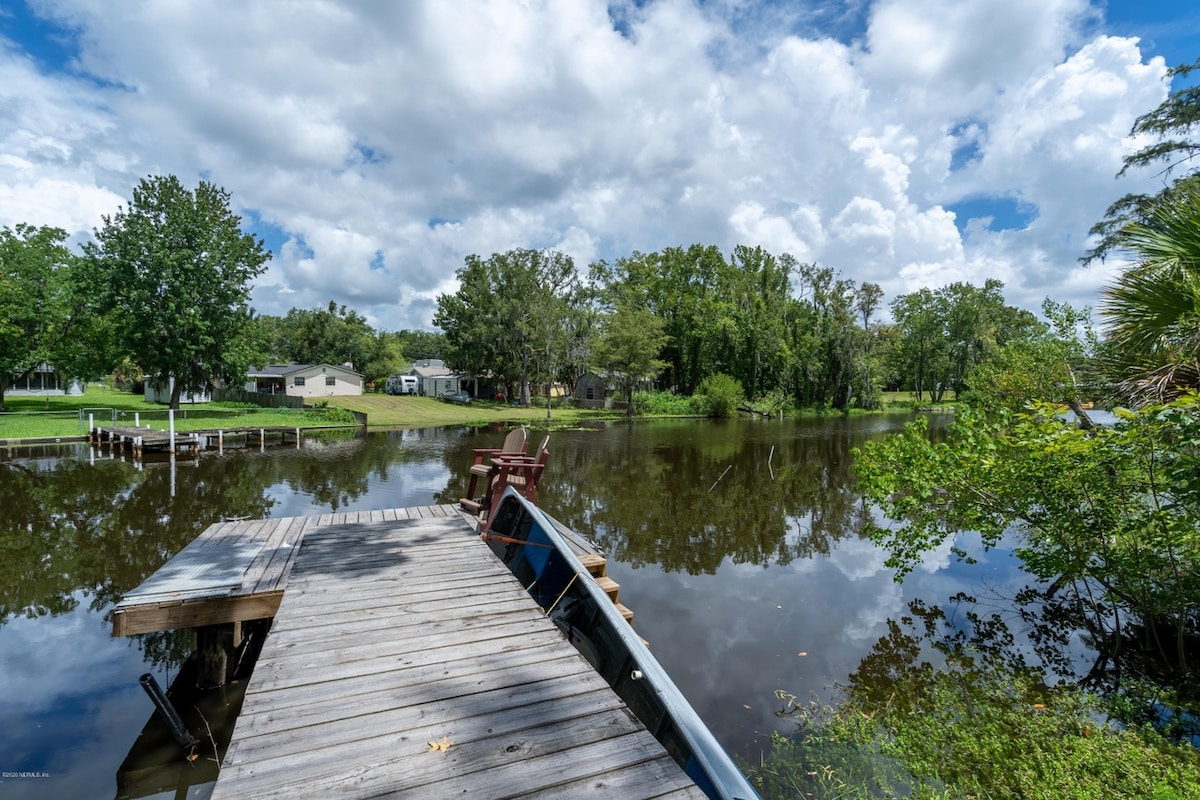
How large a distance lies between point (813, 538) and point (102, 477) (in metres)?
16.3

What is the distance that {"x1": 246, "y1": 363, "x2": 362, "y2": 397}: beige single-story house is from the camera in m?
44.2

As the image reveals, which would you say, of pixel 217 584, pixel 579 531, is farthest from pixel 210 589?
pixel 579 531

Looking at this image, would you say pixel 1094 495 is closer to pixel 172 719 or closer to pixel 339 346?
pixel 172 719

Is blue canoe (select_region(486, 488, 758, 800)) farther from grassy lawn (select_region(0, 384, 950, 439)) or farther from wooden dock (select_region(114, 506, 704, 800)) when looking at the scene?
grassy lawn (select_region(0, 384, 950, 439))

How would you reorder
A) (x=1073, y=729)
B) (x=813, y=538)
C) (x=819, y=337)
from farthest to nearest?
(x=819, y=337) → (x=813, y=538) → (x=1073, y=729)

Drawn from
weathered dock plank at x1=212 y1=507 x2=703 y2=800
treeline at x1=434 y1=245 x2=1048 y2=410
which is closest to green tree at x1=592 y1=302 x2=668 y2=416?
treeline at x1=434 y1=245 x2=1048 y2=410

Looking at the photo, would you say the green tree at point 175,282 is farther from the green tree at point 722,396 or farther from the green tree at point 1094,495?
the green tree at point 1094,495

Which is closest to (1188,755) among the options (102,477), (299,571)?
(299,571)

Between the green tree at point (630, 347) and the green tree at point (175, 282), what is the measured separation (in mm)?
A: 20757

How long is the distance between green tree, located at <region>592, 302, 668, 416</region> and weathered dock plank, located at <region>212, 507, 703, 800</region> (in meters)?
31.6

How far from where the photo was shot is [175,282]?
28109mm

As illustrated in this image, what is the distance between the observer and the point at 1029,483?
4.95 m

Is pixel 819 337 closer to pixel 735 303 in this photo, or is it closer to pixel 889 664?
pixel 735 303

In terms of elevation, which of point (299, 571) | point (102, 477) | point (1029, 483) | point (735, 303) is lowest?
point (102, 477)
